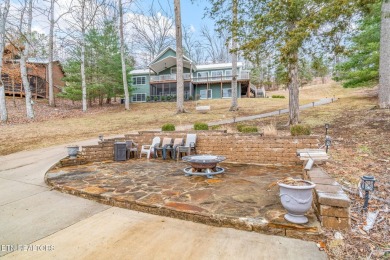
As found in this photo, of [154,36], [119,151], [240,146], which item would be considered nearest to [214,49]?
[154,36]

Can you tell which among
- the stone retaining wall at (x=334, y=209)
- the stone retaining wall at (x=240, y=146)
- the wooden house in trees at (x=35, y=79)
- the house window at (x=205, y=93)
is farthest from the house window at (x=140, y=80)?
the stone retaining wall at (x=334, y=209)

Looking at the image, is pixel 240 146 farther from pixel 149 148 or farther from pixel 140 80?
pixel 140 80

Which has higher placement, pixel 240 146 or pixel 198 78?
pixel 198 78

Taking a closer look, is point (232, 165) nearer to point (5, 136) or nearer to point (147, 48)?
point (5, 136)

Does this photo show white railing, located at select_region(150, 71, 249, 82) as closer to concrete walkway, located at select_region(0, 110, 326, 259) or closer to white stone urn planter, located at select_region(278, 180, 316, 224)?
concrete walkway, located at select_region(0, 110, 326, 259)

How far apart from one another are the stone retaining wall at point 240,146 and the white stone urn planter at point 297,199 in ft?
11.0

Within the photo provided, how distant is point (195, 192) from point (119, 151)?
165 inches

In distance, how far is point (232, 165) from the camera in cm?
618

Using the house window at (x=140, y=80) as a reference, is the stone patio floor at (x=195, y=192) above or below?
below

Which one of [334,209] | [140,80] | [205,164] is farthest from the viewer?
[140,80]

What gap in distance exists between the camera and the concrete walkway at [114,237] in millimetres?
2369

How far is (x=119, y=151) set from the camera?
7.38m

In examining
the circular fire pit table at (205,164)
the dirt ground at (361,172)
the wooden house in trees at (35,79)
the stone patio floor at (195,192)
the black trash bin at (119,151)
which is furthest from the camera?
the wooden house in trees at (35,79)

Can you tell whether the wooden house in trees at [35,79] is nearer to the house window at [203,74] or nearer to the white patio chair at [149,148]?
the house window at [203,74]
